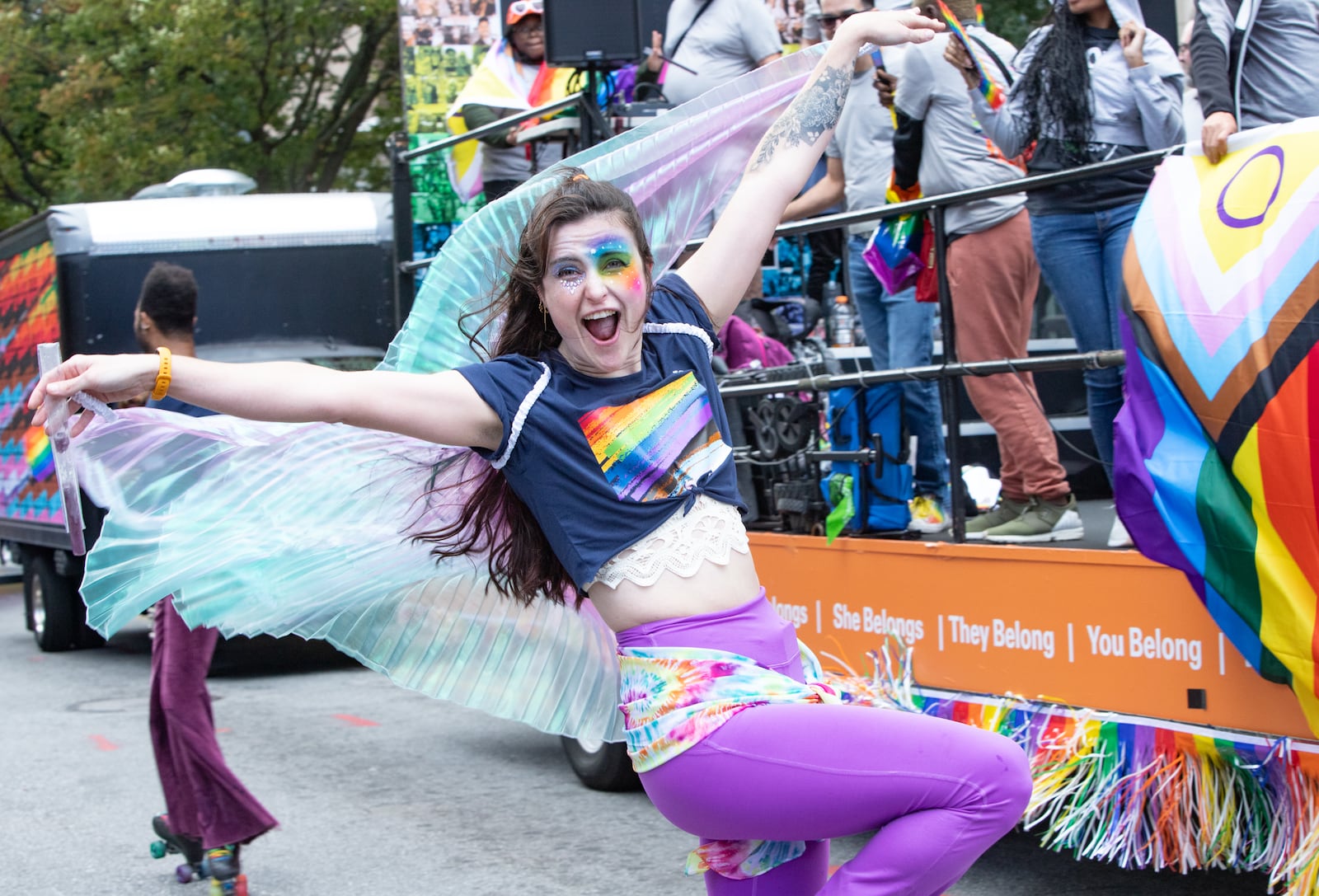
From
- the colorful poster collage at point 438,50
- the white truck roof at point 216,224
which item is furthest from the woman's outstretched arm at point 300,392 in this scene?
the colorful poster collage at point 438,50

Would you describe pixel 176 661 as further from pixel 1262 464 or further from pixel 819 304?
pixel 819 304

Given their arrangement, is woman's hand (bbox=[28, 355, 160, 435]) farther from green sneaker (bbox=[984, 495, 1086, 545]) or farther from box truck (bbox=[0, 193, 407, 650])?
box truck (bbox=[0, 193, 407, 650])

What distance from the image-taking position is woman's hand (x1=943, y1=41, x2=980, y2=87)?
16.1 ft

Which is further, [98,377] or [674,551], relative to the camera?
[674,551]

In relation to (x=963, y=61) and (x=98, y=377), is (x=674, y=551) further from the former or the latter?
(x=963, y=61)

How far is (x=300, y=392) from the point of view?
2.52m

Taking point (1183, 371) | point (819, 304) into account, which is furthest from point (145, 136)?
point (1183, 371)

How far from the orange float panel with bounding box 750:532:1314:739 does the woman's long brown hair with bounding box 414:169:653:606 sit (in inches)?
68.9

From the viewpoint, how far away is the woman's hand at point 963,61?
492cm

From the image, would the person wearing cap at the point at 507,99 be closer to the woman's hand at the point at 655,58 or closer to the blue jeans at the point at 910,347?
the woman's hand at the point at 655,58

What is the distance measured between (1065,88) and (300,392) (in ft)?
10.7

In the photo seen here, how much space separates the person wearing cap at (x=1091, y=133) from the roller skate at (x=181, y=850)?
3.34 metres

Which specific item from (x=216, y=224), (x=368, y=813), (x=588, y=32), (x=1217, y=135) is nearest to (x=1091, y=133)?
(x=1217, y=135)

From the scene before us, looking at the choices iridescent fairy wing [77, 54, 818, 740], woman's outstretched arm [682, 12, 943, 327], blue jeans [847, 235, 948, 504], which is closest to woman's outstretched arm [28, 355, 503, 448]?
iridescent fairy wing [77, 54, 818, 740]
